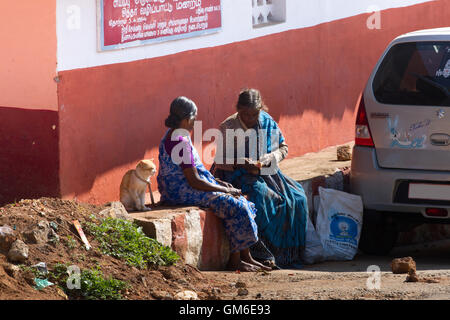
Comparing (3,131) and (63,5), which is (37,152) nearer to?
(3,131)

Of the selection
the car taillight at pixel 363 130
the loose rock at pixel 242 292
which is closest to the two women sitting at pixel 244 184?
the car taillight at pixel 363 130

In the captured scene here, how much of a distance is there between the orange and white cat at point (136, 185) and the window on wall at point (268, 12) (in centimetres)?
323

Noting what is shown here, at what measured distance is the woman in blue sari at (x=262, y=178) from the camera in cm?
792

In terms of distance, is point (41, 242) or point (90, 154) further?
point (90, 154)

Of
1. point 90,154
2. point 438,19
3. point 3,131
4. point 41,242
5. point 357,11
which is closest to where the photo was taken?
point 41,242

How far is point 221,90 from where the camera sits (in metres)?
9.52

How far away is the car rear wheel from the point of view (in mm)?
8273

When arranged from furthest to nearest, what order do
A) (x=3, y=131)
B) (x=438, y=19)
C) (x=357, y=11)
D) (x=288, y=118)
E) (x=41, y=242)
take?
(x=438, y=19) < (x=357, y=11) < (x=288, y=118) < (x=3, y=131) < (x=41, y=242)

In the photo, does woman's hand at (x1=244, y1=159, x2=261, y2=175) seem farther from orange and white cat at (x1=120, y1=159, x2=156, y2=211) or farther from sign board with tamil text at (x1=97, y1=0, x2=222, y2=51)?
sign board with tamil text at (x1=97, y1=0, x2=222, y2=51)

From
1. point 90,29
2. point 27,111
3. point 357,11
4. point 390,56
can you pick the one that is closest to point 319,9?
point 357,11

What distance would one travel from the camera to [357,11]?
11.8 m

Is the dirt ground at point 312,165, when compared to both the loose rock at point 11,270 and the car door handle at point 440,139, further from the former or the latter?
the loose rock at point 11,270

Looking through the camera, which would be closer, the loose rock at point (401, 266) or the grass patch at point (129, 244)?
the grass patch at point (129, 244)

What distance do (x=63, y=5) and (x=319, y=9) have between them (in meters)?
4.42
